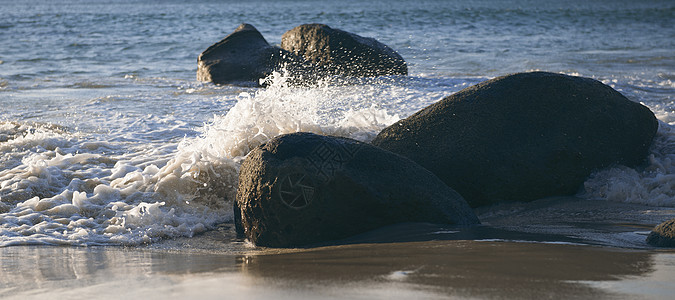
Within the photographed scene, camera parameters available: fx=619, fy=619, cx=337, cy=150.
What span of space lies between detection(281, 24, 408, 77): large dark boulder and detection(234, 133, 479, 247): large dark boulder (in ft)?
23.2

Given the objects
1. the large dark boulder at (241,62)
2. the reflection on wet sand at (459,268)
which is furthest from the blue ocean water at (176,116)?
the reflection on wet sand at (459,268)

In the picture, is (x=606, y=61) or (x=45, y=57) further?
(x=45, y=57)

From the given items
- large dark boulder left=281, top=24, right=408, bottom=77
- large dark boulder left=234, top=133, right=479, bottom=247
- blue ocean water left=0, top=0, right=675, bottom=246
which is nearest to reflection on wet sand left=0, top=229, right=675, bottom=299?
large dark boulder left=234, top=133, right=479, bottom=247

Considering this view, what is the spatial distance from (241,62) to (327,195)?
26.5 ft

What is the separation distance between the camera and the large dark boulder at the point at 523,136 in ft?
15.0

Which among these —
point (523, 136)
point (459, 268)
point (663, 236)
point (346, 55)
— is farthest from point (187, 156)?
point (346, 55)

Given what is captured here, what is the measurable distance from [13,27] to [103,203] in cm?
2306

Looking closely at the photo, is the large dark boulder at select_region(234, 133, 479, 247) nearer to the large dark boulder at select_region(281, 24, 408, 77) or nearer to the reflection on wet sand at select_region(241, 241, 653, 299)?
the reflection on wet sand at select_region(241, 241, 653, 299)

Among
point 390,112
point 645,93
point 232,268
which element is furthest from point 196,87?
point 232,268

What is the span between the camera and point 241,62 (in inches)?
445

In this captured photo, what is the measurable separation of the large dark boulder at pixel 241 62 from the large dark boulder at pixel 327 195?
7522 millimetres

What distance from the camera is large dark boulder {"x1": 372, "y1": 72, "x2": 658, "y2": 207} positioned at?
4559 mm

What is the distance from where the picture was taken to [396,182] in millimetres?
3742

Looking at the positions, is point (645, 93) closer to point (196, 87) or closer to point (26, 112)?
point (196, 87)
